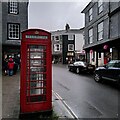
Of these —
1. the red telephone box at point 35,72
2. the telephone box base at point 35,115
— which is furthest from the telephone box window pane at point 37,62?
the telephone box base at point 35,115

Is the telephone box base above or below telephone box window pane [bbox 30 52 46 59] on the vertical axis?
below

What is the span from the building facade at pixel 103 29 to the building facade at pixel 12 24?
8.93 metres

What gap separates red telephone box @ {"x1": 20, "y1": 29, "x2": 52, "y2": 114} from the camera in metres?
5.88

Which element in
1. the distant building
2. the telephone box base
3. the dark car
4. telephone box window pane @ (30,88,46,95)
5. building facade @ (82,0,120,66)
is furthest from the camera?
the distant building

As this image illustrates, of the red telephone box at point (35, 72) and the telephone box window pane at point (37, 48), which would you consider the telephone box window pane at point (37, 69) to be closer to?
the red telephone box at point (35, 72)

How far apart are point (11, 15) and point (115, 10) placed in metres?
12.3

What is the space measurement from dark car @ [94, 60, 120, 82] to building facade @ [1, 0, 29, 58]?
12.6 meters

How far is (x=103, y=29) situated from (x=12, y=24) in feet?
35.8

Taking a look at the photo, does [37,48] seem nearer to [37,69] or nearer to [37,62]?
[37,62]

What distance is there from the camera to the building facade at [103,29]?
796 inches

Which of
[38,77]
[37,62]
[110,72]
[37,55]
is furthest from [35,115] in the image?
[110,72]

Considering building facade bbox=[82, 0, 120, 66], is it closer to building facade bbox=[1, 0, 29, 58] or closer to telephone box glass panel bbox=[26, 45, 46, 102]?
building facade bbox=[1, 0, 29, 58]

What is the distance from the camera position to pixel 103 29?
77.5 ft

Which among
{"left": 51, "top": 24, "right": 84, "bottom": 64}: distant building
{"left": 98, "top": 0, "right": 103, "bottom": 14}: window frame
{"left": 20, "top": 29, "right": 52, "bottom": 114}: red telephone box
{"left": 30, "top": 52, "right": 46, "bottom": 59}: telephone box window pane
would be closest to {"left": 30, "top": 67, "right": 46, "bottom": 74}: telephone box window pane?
{"left": 20, "top": 29, "right": 52, "bottom": 114}: red telephone box
